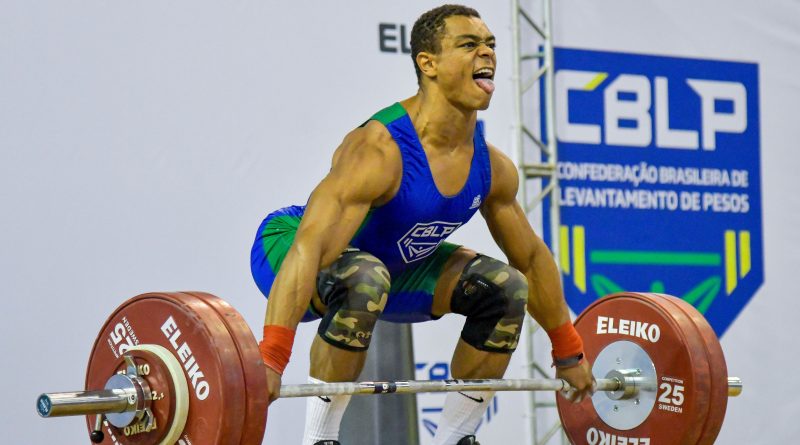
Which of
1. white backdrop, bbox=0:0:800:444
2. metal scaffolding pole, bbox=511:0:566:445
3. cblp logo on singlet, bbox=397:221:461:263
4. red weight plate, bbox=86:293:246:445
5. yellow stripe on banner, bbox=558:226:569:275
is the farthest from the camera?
yellow stripe on banner, bbox=558:226:569:275

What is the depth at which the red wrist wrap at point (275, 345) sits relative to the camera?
225 cm

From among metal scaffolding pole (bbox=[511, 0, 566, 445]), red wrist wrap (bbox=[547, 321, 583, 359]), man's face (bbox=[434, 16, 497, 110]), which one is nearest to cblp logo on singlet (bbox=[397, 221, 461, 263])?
man's face (bbox=[434, 16, 497, 110])

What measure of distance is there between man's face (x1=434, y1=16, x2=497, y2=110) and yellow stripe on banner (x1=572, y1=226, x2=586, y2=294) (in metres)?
1.69

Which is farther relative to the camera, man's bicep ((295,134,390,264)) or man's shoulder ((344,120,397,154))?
man's shoulder ((344,120,397,154))

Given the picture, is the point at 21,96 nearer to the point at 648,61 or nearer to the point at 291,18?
the point at 291,18

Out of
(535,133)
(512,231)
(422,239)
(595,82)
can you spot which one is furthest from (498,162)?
(595,82)

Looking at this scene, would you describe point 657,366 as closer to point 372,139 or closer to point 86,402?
point 372,139

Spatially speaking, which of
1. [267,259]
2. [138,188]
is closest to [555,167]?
[138,188]

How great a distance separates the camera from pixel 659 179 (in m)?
A: 4.35

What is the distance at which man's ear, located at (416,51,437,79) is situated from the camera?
8.51 ft

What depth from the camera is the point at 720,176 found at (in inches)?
175

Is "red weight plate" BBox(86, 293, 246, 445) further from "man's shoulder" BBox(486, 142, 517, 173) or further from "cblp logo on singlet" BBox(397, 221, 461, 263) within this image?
"man's shoulder" BBox(486, 142, 517, 173)

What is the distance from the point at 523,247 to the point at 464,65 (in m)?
0.46

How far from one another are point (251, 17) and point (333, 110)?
393mm
